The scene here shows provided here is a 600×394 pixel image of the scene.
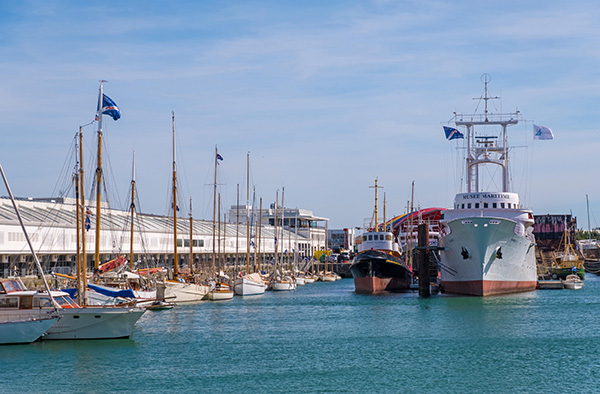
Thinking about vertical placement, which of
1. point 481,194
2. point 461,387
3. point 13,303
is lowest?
point 461,387

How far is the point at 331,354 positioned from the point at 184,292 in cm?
2840

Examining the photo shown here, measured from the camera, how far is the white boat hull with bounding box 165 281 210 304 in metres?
64.0

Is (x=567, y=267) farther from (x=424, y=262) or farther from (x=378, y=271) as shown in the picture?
(x=424, y=262)

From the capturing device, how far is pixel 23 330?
39062mm

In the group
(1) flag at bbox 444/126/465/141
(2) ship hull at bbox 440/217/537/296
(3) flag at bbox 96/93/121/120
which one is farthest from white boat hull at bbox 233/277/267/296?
(3) flag at bbox 96/93/121/120

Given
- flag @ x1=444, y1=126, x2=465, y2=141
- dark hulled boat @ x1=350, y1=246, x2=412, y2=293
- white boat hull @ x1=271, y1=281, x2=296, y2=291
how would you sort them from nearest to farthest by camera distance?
flag @ x1=444, y1=126, x2=465, y2=141 → dark hulled boat @ x1=350, y1=246, x2=412, y2=293 → white boat hull @ x1=271, y1=281, x2=296, y2=291

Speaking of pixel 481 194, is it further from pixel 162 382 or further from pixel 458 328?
pixel 162 382

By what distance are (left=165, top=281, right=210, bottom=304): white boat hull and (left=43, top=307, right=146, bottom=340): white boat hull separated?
787 inches

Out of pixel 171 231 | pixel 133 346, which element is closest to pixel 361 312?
pixel 133 346

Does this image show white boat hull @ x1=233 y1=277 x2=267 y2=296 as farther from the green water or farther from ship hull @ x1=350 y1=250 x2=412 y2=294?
the green water

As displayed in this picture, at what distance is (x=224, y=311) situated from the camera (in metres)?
60.9

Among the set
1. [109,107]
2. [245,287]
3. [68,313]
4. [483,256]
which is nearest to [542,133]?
[483,256]

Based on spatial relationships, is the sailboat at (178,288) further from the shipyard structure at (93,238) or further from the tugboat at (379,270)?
the tugboat at (379,270)

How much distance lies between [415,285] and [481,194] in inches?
788
